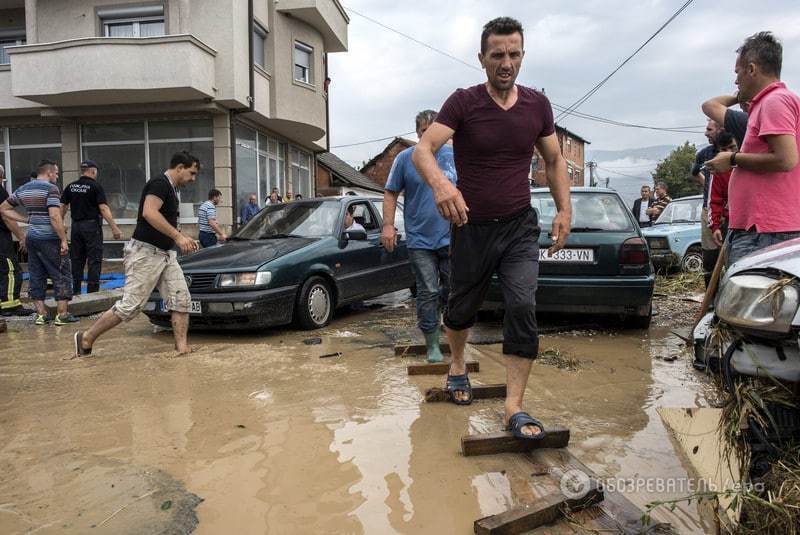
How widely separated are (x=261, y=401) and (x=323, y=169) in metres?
28.4

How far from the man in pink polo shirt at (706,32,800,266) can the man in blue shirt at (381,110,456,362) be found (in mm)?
2001

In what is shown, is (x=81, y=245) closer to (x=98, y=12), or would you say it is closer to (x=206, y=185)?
(x=206, y=185)

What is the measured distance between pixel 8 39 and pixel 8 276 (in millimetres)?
13572

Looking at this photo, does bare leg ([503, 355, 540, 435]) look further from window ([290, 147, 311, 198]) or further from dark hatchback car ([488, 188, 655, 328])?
window ([290, 147, 311, 198])

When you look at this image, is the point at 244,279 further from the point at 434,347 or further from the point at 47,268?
the point at 47,268

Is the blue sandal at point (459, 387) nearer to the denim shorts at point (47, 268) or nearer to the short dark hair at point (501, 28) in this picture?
the short dark hair at point (501, 28)

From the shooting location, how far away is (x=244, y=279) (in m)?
6.11

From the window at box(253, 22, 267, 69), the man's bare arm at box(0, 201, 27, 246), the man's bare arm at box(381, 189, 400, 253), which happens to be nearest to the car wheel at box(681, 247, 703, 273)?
the man's bare arm at box(381, 189, 400, 253)

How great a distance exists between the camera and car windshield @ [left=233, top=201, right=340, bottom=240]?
7273 millimetres

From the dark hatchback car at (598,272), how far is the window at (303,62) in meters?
14.9

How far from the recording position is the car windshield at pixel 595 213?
617 centimetres

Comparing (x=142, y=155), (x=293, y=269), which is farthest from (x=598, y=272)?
(x=142, y=155)

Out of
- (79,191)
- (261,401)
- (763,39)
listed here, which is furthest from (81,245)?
(763,39)

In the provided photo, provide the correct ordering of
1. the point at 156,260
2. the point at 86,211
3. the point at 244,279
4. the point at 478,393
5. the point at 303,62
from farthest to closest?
the point at 303,62 → the point at 86,211 → the point at 244,279 → the point at 156,260 → the point at 478,393
